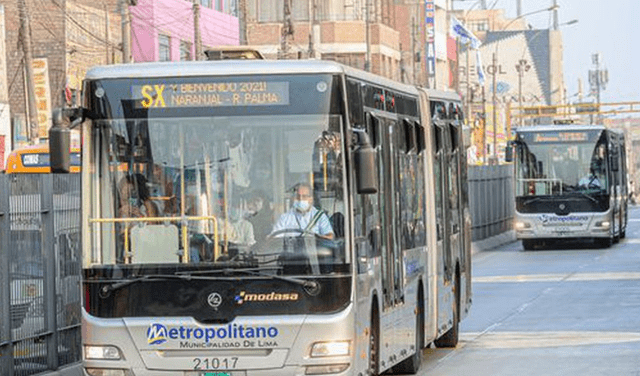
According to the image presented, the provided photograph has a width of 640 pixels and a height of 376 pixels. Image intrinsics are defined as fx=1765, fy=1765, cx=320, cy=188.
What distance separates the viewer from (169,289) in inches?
523

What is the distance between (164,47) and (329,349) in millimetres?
48324

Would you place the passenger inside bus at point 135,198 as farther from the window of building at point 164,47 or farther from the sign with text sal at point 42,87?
the window of building at point 164,47

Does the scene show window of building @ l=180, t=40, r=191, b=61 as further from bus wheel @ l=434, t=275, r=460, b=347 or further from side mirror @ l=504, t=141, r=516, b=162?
bus wheel @ l=434, t=275, r=460, b=347

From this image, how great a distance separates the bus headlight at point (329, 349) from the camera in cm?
1325

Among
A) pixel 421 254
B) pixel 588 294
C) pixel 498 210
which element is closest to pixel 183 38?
pixel 498 210

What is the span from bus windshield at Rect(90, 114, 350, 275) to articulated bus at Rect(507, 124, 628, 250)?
3362 cm

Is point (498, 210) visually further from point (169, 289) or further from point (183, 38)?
point (169, 289)

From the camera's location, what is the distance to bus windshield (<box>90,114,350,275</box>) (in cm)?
1320

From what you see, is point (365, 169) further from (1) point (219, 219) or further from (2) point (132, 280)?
(2) point (132, 280)

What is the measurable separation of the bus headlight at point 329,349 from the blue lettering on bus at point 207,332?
0.32m

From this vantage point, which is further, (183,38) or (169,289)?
(183,38)

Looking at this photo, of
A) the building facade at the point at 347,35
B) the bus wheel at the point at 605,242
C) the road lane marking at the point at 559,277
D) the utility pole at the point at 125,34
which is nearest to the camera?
the road lane marking at the point at 559,277

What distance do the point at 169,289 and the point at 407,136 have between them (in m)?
4.42

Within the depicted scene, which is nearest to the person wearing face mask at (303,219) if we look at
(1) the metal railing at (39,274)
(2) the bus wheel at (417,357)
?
(1) the metal railing at (39,274)
